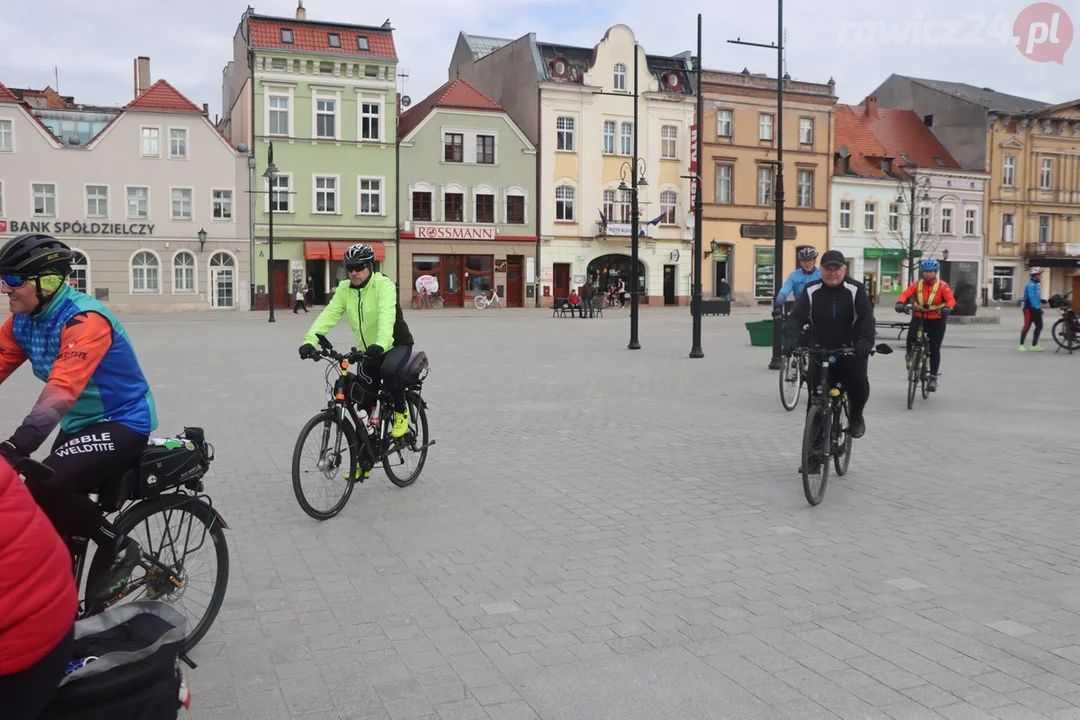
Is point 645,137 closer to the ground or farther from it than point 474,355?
farther from it

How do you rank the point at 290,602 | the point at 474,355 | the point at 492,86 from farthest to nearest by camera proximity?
the point at 492,86
the point at 474,355
the point at 290,602

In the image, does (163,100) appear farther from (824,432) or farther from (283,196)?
(824,432)

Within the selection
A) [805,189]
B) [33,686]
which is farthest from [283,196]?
[33,686]

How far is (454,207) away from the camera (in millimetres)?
52344

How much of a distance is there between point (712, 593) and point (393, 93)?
1901 inches

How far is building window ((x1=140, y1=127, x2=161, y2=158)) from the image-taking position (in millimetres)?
46188

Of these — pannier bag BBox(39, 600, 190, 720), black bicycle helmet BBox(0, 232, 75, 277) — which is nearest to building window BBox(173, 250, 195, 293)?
black bicycle helmet BBox(0, 232, 75, 277)

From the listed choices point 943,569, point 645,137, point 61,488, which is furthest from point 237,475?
point 645,137

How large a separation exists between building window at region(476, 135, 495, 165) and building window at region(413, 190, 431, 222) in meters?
3.46

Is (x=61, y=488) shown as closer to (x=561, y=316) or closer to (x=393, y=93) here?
(x=561, y=316)

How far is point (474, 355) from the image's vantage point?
66.8ft

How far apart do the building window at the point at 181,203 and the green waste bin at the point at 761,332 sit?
1313 inches

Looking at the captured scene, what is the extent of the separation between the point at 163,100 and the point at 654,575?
1841 inches

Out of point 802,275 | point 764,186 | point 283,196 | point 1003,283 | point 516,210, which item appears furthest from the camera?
point 1003,283
